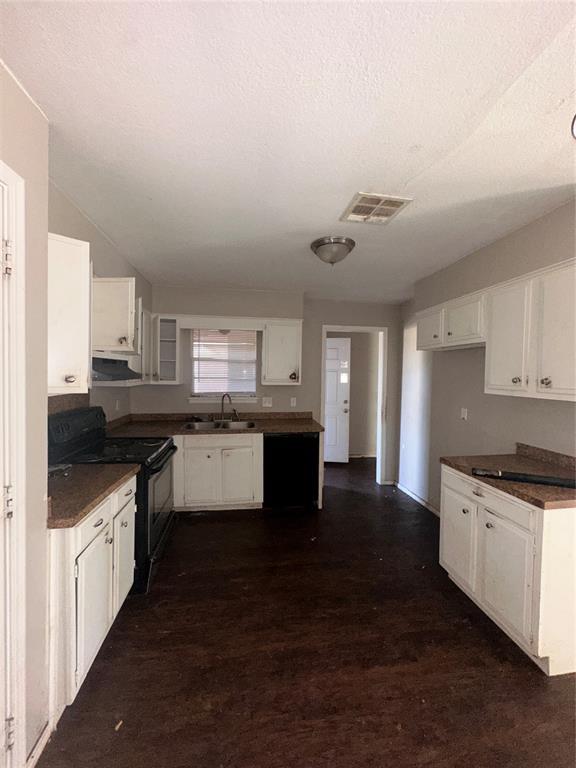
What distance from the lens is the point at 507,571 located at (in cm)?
183

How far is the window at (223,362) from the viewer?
409 cm

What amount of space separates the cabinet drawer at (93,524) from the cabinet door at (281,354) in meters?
2.43

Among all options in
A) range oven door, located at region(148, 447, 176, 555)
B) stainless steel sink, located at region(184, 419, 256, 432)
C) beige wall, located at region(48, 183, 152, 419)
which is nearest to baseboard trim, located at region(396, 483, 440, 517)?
stainless steel sink, located at region(184, 419, 256, 432)

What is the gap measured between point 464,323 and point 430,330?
498 mm

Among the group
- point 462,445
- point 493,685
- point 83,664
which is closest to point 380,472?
point 462,445

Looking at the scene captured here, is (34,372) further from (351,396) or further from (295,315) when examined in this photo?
(351,396)

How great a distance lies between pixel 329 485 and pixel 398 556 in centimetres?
182

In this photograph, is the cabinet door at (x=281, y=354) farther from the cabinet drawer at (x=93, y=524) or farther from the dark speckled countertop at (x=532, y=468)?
the cabinet drawer at (x=93, y=524)

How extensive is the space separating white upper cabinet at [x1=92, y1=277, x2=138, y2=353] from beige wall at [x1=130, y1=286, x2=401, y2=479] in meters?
1.80

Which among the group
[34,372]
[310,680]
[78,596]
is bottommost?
[310,680]

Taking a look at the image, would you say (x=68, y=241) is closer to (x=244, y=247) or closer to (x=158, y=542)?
(x=244, y=247)

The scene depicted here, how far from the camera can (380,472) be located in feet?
15.1

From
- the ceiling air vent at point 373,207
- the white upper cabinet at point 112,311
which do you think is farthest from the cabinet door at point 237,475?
the ceiling air vent at point 373,207

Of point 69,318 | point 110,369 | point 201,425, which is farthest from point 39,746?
point 201,425
